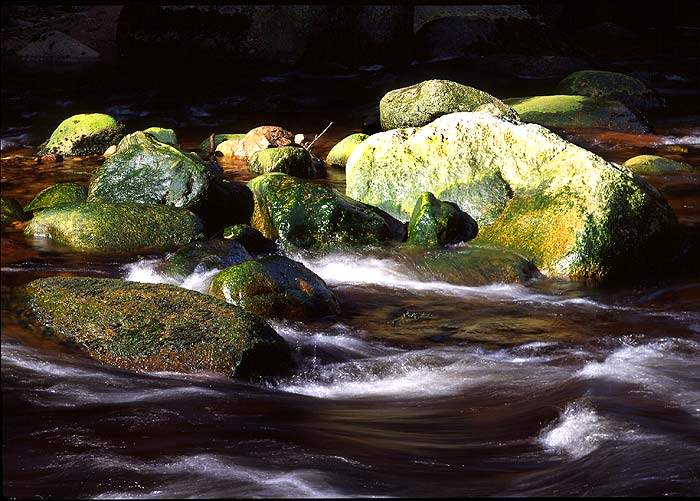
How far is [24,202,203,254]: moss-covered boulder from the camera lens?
7.68 metres

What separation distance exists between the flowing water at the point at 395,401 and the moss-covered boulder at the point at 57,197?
1234mm

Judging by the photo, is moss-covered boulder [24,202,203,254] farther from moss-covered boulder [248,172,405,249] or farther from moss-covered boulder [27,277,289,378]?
moss-covered boulder [27,277,289,378]

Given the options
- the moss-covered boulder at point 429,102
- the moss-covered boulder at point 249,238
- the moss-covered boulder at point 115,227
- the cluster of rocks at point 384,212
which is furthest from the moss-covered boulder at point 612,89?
the moss-covered boulder at point 115,227

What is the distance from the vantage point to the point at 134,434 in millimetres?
3855

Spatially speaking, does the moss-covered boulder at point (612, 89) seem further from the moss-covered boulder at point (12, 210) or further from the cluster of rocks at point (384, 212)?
the moss-covered boulder at point (12, 210)

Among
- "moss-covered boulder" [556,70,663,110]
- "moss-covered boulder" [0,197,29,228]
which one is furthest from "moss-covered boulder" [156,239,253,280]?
"moss-covered boulder" [556,70,663,110]

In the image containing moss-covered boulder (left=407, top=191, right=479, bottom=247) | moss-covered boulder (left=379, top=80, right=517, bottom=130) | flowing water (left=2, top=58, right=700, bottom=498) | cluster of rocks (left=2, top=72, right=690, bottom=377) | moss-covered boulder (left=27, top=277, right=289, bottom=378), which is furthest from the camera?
moss-covered boulder (left=379, top=80, right=517, bottom=130)

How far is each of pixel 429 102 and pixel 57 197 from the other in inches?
211

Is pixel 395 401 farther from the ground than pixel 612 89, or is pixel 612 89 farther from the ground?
pixel 395 401

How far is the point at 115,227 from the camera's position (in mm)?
7832

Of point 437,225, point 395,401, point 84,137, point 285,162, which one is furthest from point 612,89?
point 395,401

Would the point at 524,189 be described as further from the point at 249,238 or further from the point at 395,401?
the point at 395,401

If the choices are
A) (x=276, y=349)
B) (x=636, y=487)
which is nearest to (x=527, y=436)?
(x=636, y=487)

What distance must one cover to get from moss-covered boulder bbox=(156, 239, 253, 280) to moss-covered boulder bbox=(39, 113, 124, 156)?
4976 millimetres
